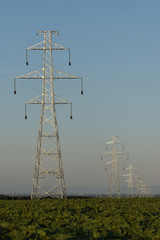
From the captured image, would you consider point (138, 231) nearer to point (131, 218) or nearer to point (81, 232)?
point (81, 232)

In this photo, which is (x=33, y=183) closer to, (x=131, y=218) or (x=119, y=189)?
(x=131, y=218)

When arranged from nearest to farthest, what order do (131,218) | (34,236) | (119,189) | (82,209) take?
(34,236), (131,218), (82,209), (119,189)

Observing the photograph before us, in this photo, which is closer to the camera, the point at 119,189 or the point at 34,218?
the point at 34,218

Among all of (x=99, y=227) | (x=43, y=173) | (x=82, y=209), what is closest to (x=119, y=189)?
(x=43, y=173)

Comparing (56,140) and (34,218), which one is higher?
(56,140)

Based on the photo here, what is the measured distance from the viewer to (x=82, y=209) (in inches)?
922

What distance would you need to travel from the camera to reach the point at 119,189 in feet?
223

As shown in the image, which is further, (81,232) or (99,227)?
(99,227)

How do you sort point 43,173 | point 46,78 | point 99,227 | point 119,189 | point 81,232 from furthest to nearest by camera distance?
point 119,189 < point 46,78 < point 43,173 < point 99,227 < point 81,232

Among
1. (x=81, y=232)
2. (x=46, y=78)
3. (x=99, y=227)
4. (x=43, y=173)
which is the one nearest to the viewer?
(x=81, y=232)

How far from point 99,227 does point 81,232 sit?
5.86ft

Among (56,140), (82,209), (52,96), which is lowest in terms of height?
(82,209)

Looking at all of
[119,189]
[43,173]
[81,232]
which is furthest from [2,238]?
[119,189]

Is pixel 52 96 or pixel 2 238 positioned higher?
pixel 52 96
